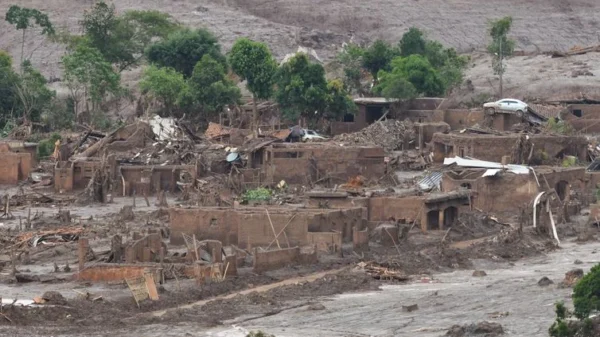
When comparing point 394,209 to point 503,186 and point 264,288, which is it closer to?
point 503,186

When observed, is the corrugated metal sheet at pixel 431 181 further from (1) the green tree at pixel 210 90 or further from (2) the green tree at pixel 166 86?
(2) the green tree at pixel 166 86

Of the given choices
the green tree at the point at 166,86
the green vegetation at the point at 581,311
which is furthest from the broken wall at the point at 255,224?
the green tree at the point at 166,86

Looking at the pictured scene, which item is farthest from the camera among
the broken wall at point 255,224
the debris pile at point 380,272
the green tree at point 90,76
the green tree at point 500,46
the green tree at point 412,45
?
the green tree at point 412,45

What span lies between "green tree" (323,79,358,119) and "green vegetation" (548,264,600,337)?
4059 centimetres

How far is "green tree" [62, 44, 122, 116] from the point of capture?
8794cm

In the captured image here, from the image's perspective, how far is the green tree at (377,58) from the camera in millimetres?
92938

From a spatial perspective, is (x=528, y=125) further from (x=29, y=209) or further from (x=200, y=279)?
(x=200, y=279)

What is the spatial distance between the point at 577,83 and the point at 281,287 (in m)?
44.1

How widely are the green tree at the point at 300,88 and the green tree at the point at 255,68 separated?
166 centimetres

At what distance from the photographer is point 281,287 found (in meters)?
49.6

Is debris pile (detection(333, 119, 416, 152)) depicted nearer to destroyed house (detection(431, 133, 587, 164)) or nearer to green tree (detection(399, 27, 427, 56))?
destroyed house (detection(431, 133, 587, 164))

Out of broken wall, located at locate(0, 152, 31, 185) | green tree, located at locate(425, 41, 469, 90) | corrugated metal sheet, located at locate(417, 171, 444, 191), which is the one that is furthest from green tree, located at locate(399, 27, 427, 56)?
corrugated metal sheet, located at locate(417, 171, 444, 191)

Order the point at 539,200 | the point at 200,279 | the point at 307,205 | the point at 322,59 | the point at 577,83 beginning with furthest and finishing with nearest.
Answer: the point at 322,59 → the point at 577,83 → the point at 539,200 → the point at 307,205 → the point at 200,279

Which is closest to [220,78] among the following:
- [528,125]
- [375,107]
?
[375,107]
